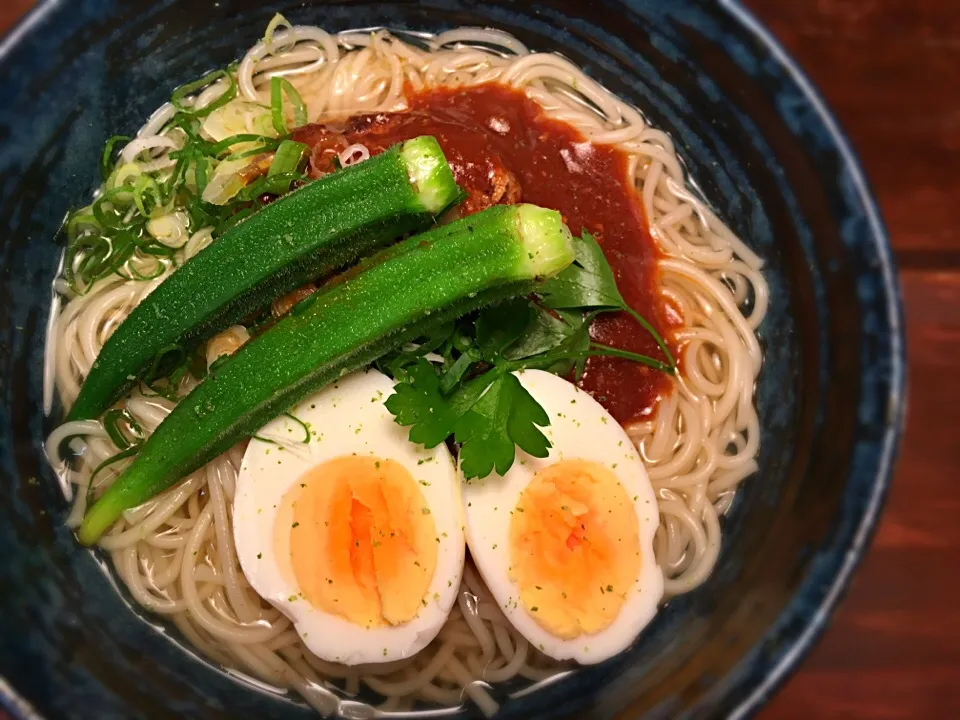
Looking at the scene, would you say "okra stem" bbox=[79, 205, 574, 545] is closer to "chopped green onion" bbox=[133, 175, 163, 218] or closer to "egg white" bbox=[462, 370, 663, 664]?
"egg white" bbox=[462, 370, 663, 664]

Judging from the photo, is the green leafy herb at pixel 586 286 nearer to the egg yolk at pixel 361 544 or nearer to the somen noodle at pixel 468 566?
the somen noodle at pixel 468 566

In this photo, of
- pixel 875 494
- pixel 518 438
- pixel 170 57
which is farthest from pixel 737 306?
pixel 170 57

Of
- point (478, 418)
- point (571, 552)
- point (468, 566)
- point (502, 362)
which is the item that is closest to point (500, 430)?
point (478, 418)

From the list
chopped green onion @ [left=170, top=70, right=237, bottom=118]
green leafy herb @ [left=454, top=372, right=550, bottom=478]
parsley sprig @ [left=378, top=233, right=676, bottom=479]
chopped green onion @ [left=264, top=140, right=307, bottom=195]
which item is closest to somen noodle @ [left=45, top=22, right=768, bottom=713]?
chopped green onion @ [left=170, top=70, right=237, bottom=118]

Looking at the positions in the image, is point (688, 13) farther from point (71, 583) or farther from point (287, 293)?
point (71, 583)

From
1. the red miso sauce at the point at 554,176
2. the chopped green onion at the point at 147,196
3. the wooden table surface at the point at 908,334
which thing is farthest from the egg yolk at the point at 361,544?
the wooden table surface at the point at 908,334

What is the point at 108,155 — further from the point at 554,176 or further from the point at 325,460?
the point at 554,176
